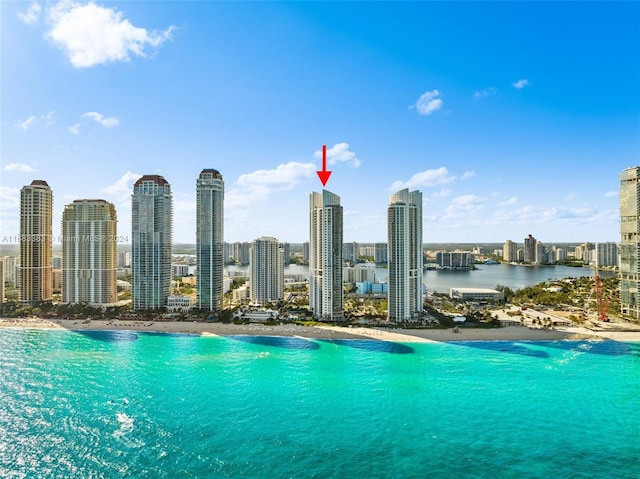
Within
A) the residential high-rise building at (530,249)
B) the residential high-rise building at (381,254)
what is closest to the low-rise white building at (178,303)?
the residential high-rise building at (381,254)

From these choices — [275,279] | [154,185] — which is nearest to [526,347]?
[275,279]


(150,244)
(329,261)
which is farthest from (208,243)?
(329,261)

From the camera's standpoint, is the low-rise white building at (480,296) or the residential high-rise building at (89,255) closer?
the residential high-rise building at (89,255)

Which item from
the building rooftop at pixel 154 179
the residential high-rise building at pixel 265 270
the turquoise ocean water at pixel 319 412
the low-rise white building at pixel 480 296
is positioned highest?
the building rooftop at pixel 154 179

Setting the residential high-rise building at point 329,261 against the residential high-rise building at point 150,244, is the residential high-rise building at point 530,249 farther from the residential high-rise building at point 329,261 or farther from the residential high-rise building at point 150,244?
the residential high-rise building at point 150,244

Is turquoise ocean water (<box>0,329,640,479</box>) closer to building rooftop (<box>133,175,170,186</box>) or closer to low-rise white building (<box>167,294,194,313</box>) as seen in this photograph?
low-rise white building (<box>167,294,194,313</box>)

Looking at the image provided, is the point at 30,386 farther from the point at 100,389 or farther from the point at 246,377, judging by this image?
the point at 246,377
